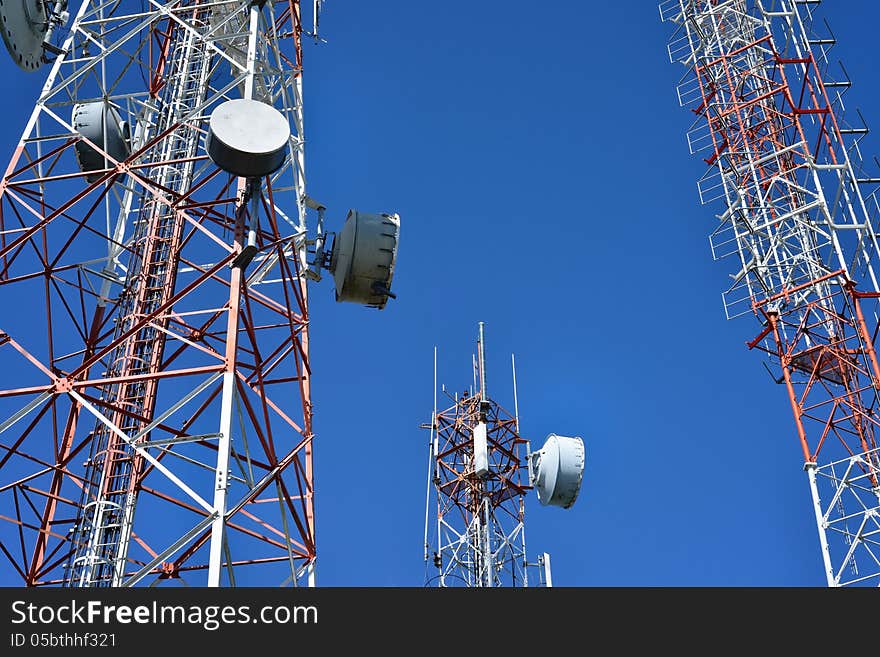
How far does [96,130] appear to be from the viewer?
22.4 m

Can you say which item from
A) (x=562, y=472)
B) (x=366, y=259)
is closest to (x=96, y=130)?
(x=366, y=259)

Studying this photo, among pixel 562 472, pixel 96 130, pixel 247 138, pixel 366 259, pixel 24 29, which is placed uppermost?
pixel 24 29

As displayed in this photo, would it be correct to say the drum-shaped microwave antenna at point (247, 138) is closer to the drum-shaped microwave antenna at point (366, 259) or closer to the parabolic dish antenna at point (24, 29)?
the drum-shaped microwave antenna at point (366, 259)

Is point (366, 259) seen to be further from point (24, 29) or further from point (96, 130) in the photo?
point (24, 29)

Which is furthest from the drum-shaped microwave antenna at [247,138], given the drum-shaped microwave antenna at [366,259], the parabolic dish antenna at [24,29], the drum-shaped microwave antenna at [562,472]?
the drum-shaped microwave antenna at [562,472]

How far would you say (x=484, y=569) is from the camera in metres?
35.2

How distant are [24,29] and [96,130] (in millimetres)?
2536

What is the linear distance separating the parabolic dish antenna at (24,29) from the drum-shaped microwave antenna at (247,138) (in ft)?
17.8

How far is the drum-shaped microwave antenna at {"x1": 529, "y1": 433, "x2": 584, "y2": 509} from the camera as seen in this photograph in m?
A: 33.8

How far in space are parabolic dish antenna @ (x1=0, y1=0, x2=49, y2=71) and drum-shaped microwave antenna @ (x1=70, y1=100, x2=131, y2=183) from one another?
1.29 metres

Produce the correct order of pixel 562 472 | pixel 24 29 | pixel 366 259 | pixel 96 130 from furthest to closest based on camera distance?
pixel 562 472, pixel 96 130, pixel 366 259, pixel 24 29

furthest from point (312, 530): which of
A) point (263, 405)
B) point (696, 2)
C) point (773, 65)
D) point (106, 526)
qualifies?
point (696, 2)

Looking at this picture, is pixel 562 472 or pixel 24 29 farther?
pixel 562 472
